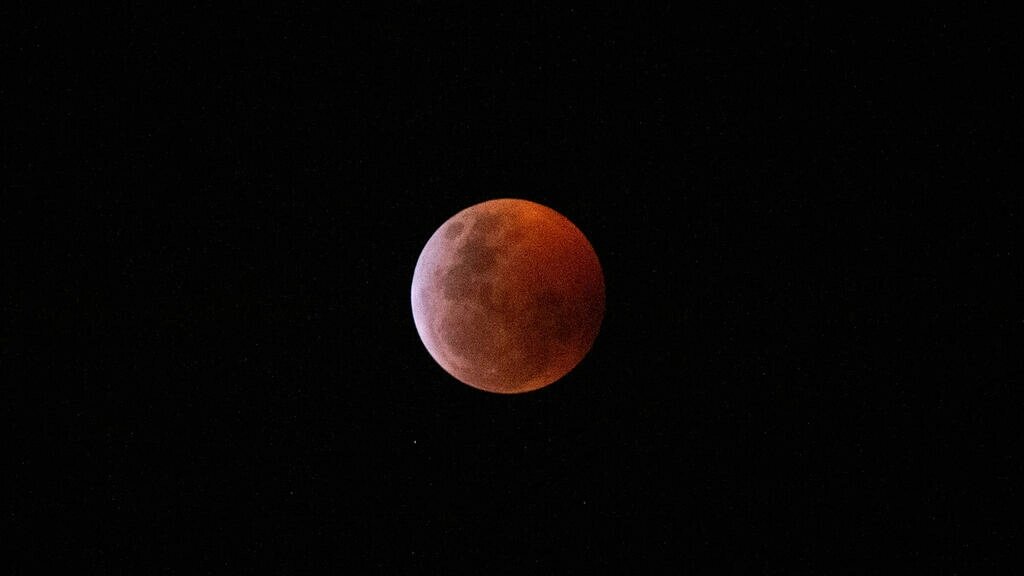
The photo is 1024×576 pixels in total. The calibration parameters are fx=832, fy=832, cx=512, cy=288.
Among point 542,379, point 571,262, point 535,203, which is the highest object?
point 535,203

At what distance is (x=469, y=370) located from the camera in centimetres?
461

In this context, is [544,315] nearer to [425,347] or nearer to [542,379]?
[542,379]

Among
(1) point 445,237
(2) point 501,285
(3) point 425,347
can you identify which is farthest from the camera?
Result: (3) point 425,347

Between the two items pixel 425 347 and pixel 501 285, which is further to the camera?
pixel 425 347

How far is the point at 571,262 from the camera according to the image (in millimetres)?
4531

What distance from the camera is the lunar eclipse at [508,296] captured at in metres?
4.35

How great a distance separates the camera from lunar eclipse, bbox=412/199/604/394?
4352 millimetres

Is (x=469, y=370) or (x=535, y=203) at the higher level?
(x=535, y=203)

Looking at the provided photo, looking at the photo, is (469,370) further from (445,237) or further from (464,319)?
(445,237)

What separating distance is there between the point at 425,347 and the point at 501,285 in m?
0.88

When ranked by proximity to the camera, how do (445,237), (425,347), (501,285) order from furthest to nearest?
(425,347) < (445,237) < (501,285)

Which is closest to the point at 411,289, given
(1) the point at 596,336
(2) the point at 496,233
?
(2) the point at 496,233

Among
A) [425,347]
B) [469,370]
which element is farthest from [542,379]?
[425,347]

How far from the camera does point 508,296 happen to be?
14.2 feet
